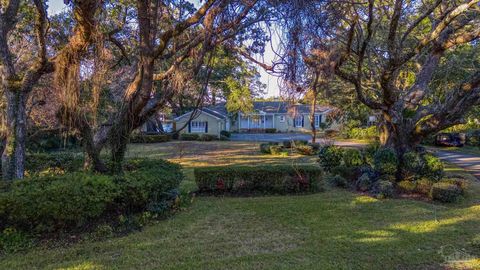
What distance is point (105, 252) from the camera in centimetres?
421

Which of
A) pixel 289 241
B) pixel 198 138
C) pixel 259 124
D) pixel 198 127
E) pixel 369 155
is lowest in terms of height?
pixel 289 241

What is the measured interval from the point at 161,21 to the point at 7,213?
3899 millimetres

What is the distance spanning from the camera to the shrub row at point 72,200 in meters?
4.25

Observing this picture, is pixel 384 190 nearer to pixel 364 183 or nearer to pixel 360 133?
pixel 364 183

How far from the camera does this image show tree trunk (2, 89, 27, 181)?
6.05 meters

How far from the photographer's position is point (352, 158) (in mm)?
9789

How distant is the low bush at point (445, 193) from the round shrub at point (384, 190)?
87 cm

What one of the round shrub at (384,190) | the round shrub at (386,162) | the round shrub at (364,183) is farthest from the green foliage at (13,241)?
the round shrub at (386,162)

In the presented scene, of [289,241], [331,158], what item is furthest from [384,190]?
[289,241]

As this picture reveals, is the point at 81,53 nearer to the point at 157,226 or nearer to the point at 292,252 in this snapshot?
the point at 157,226

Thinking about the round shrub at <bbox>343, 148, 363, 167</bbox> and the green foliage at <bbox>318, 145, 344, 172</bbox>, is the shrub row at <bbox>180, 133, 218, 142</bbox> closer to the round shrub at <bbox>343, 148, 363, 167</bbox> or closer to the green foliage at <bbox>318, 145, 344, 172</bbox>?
the green foliage at <bbox>318, 145, 344, 172</bbox>

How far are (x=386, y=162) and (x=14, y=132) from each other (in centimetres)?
853

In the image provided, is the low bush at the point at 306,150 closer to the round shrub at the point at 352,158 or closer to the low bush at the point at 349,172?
the round shrub at the point at 352,158

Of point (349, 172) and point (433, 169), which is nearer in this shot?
point (433, 169)
